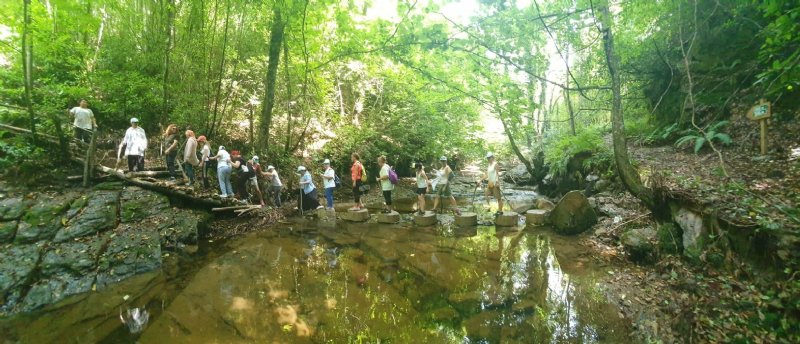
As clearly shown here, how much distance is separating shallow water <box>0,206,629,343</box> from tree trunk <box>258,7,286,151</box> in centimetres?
544

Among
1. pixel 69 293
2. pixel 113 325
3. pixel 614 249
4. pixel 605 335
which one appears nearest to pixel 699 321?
pixel 605 335

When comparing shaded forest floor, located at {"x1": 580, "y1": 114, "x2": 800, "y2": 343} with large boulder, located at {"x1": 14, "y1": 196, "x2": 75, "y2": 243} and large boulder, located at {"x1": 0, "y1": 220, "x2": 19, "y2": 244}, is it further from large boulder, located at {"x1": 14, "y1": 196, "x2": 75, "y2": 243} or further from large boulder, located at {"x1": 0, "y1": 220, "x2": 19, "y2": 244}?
large boulder, located at {"x1": 0, "y1": 220, "x2": 19, "y2": 244}

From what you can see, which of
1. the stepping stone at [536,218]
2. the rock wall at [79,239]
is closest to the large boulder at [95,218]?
the rock wall at [79,239]

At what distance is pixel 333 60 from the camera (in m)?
11.0

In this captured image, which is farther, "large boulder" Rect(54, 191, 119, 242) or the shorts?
the shorts

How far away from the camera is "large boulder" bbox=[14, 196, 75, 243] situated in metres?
7.22

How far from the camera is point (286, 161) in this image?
1418 centimetres

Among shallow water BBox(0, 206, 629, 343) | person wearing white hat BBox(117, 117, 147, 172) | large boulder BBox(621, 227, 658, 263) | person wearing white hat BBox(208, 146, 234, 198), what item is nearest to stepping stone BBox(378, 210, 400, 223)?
shallow water BBox(0, 206, 629, 343)

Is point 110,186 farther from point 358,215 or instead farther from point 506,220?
point 506,220

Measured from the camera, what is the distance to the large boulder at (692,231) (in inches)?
224

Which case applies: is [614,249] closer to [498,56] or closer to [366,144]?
[498,56]

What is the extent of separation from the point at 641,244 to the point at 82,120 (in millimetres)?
14952

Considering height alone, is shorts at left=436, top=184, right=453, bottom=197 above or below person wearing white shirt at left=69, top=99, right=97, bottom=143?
below

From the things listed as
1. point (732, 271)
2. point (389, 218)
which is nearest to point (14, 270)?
point (389, 218)
